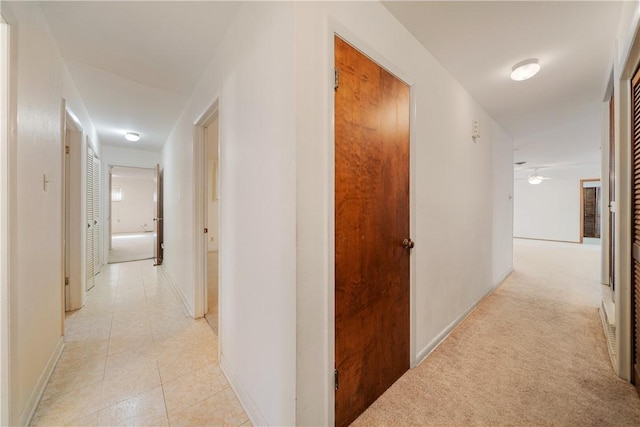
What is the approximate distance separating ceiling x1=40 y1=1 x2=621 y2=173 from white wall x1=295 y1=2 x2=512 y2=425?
0.19 m

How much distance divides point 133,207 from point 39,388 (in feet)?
35.1

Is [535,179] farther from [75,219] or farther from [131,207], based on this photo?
[131,207]

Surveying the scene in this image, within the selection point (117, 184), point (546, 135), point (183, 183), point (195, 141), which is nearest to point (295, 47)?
point (195, 141)

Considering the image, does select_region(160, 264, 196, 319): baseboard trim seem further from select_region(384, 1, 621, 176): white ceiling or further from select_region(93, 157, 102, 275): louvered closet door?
select_region(384, 1, 621, 176): white ceiling

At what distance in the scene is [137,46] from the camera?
1.83 m

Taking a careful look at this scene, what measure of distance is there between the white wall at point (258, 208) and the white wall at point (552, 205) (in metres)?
9.40

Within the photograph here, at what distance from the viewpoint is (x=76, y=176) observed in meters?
2.76

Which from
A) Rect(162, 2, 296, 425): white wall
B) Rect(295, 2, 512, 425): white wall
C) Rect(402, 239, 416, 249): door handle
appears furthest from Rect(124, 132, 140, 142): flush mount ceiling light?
Rect(402, 239, 416, 249): door handle

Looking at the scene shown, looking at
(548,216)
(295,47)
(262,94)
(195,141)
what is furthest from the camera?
(548,216)

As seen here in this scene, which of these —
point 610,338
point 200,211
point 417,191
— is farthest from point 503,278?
point 200,211

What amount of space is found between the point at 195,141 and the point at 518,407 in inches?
126

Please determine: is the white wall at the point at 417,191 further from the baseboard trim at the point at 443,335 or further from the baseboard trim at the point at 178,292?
the baseboard trim at the point at 178,292

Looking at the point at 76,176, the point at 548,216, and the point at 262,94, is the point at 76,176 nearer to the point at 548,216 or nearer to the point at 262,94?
the point at 262,94

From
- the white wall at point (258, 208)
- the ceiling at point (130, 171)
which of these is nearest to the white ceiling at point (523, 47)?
the white wall at point (258, 208)
